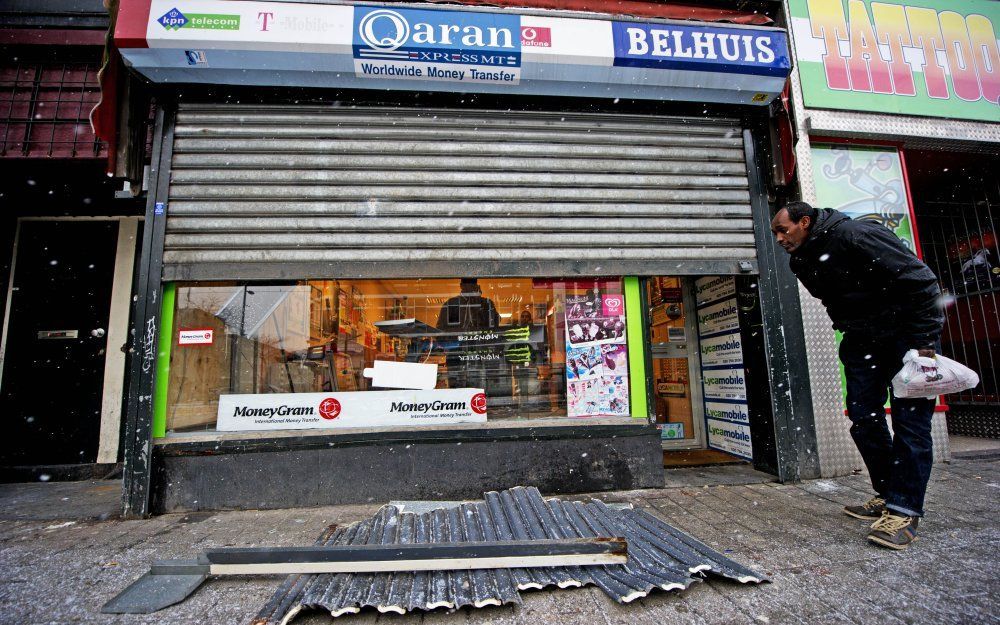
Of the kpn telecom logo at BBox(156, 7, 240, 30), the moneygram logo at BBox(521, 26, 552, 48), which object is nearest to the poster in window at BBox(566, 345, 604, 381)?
the moneygram logo at BBox(521, 26, 552, 48)

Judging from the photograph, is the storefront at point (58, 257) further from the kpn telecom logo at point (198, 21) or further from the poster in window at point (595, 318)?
the poster in window at point (595, 318)

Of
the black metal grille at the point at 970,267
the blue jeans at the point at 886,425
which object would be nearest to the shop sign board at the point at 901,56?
the black metal grille at the point at 970,267

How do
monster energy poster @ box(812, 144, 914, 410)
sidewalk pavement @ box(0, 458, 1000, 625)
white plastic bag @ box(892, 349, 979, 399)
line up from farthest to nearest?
monster energy poster @ box(812, 144, 914, 410)
white plastic bag @ box(892, 349, 979, 399)
sidewalk pavement @ box(0, 458, 1000, 625)

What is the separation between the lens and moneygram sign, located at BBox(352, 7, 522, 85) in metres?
3.78

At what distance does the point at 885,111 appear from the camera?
15.8 feet

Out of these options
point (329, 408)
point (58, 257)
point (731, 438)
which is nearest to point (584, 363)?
point (731, 438)

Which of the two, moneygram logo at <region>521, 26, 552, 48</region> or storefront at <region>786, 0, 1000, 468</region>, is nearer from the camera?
moneygram logo at <region>521, 26, 552, 48</region>

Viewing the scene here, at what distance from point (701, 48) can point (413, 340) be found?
3781 mm

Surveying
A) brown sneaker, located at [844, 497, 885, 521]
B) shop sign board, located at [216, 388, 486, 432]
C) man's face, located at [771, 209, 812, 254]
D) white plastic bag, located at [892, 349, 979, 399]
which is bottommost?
brown sneaker, located at [844, 497, 885, 521]

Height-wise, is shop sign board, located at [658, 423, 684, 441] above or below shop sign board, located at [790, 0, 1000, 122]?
below

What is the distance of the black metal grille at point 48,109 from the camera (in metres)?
4.44

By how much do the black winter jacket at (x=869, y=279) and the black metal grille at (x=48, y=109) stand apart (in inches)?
251

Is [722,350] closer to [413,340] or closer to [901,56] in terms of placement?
[413,340]

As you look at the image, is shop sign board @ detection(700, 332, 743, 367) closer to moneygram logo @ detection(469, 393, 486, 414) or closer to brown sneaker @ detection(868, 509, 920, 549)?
brown sneaker @ detection(868, 509, 920, 549)
